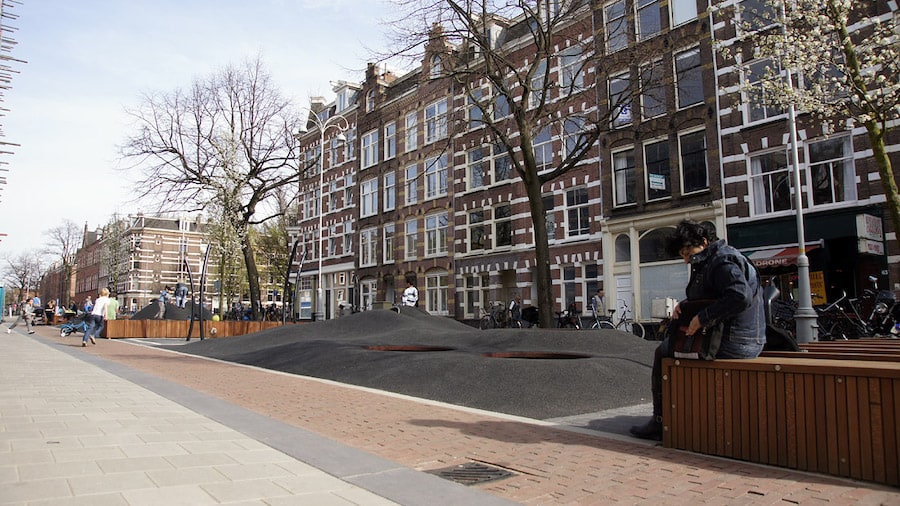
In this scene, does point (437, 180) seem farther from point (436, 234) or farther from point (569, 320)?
point (569, 320)

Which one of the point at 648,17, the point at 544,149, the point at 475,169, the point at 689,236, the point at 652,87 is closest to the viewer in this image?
the point at 689,236

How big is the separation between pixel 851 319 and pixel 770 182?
27.0ft

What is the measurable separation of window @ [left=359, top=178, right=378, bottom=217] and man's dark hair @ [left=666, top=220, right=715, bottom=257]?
35601 millimetres

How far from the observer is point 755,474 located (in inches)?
160

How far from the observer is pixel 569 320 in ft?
78.9

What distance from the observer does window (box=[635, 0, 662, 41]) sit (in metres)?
24.1

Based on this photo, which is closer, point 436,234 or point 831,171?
point 831,171

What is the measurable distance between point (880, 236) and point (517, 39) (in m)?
18.4

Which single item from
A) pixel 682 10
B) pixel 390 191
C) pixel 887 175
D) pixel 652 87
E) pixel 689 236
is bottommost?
pixel 689 236

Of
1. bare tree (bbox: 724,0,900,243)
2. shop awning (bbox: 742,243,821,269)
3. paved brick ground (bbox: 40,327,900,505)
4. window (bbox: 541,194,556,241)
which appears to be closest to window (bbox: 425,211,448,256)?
window (bbox: 541,194,556,241)

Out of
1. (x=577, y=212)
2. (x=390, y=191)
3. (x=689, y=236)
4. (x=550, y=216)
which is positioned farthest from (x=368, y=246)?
(x=689, y=236)

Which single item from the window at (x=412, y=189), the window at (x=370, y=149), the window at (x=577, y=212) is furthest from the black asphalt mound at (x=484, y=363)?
the window at (x=370, y=149)

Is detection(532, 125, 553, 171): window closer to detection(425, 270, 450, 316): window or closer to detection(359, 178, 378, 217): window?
detection(425, 270, 450, 316): window

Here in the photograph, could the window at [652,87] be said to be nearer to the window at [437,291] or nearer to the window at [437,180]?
the window at [437,180]
